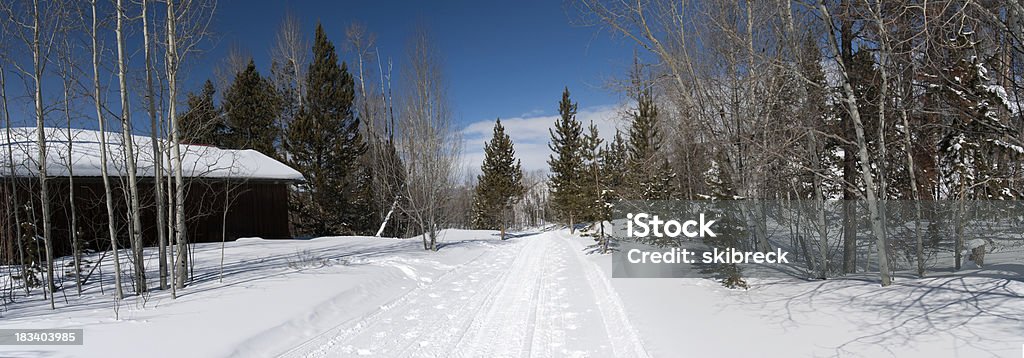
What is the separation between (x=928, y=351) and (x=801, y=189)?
17.5ft

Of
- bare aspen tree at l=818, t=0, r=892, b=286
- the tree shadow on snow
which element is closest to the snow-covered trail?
the tree shadow on snow

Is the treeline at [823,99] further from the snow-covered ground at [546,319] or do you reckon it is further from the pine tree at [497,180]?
the pine tree at [497,180]

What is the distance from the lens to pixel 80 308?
523cm

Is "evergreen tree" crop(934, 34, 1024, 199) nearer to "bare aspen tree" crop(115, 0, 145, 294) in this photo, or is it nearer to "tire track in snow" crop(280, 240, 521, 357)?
"tire track in snow" crop(280, 240, 521, 357)

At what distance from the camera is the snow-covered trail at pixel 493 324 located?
4512 millimetres

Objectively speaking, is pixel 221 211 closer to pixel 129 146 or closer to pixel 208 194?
pixel 208 194

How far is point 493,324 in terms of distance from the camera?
5.48 meters

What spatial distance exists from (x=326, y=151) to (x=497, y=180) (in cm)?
1317

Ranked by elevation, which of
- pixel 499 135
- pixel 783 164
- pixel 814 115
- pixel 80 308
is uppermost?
pixel 499 135

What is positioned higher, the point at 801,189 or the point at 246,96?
the point at 246,96

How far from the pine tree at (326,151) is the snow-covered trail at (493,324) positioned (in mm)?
15223

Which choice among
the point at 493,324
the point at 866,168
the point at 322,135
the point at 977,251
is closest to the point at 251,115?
the point at 322,135

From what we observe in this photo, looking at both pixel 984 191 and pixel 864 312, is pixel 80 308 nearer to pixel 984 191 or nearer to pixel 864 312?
pixel 864 312

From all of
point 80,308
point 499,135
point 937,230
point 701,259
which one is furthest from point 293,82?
point 937,230
